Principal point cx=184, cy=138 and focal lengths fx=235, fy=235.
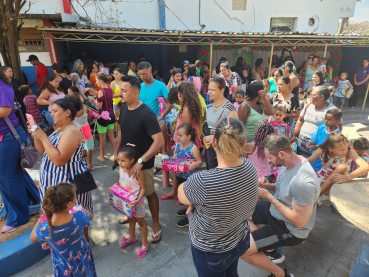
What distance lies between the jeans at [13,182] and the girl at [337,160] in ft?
12.2

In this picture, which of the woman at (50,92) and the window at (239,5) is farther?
the window at (239,5)

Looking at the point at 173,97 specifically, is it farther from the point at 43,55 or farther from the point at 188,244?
the point at 43,55

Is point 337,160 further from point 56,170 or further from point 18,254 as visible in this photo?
point 18,254

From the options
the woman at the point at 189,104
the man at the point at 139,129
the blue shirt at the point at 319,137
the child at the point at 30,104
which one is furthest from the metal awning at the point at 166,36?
the blue shirt at the point at 319,137

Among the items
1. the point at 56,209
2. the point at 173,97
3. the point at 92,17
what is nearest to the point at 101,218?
the point at 56,209

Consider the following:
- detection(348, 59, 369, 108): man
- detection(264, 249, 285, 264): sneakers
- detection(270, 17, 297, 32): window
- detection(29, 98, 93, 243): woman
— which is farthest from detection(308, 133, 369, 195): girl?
detection(270, 17, 297, 32): window

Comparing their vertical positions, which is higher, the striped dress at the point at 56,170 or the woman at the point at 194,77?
the woman at the point at 194,77

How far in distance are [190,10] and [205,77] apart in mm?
4278

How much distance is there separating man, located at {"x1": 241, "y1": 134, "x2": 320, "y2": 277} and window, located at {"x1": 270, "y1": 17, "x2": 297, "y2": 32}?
12.4 metres

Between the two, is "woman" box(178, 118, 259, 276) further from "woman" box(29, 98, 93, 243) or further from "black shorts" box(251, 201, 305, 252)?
"woman" box(29, 98, 93, 243)

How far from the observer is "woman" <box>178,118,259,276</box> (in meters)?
1.50

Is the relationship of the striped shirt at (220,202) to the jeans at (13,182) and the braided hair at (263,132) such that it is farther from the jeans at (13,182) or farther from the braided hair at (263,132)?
the jeans at (13,182)

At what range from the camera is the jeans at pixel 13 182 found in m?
2.75

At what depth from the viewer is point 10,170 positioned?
9.21 ft
